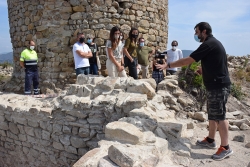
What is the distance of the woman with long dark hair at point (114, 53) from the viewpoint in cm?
471

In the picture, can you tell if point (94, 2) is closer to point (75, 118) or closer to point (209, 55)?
point (75, 118)

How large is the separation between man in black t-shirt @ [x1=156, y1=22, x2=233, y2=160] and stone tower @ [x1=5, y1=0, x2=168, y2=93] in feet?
14.3

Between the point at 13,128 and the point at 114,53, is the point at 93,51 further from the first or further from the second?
the point at 13,128

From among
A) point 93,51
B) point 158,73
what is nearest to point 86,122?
point 158,73

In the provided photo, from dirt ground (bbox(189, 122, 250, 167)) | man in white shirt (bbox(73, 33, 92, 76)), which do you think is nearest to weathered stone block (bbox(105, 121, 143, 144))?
dirt ground (bbox(189, 122, 250, 167))

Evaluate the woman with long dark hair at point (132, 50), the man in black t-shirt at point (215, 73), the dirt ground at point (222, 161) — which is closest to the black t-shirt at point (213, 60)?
the man in black t-shirt at point (215, 73)

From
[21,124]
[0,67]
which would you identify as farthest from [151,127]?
[0,67]

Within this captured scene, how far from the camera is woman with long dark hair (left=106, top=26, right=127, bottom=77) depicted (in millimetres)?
4707

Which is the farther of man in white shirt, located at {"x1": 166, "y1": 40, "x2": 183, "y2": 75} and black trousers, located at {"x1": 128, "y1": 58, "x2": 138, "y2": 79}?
man in white shirt, located at {"x1": 166, "y1": 40, "x2": 183, "y2": 75}

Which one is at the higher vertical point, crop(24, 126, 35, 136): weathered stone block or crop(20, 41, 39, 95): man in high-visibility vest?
crop(20, 41, 39, 95): man in high-visibility vest

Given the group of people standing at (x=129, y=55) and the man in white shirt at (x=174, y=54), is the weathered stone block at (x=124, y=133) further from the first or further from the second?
the man in white shirt at (x=174, y=54)

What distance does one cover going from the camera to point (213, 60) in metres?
2.91

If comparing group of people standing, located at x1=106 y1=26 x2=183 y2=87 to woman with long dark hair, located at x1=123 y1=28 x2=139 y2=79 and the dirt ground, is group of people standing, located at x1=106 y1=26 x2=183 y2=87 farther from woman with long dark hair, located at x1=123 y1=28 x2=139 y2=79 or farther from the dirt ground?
the dirt ground

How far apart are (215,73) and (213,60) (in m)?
0.17
